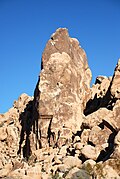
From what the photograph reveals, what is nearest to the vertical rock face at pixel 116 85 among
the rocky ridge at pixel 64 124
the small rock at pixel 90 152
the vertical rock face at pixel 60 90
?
the rocky ridge at pixel 64 124

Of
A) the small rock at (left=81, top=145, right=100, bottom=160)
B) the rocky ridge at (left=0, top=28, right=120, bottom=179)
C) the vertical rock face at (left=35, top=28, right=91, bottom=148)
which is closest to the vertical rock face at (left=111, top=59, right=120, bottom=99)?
the rocky ridge at (left=0, top=28, right=120, bottom=179)

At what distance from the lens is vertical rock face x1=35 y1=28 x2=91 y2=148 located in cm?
4300

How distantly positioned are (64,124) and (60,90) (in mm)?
4637

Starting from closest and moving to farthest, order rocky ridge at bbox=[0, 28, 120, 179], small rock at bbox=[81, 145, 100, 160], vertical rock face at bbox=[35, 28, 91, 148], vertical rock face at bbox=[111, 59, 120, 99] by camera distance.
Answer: rocky ridge at bbox=[0, 28, 120, 179], small rock at bbox=[81, 145, 100, 160], vertical rock face at bbox=[111, 59, 120, 99], vertical rock face at bbox=[35, 28, 91, 148]

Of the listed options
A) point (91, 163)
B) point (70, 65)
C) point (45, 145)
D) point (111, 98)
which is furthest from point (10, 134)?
point (91, 163)

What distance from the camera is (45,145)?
42.7 metres

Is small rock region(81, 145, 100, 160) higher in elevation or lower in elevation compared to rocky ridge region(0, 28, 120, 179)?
lower

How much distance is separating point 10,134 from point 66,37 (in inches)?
597

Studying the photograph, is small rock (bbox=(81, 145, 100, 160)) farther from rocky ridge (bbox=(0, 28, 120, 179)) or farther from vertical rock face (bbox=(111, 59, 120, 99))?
vertical rock face (bbox=(111, 59, 120, 99))

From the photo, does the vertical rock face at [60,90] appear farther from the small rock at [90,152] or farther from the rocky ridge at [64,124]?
the small rock at [90,152]

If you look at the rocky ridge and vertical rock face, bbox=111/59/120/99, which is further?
vertical rock face, bbox=111/59/120/99

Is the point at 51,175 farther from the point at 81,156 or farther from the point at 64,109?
the point at 64,109

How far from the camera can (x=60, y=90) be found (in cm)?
4519

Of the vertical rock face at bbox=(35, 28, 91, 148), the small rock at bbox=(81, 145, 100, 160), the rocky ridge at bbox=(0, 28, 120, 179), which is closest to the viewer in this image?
the rocky ridge at bbox=(0, 28, 120, 179)
